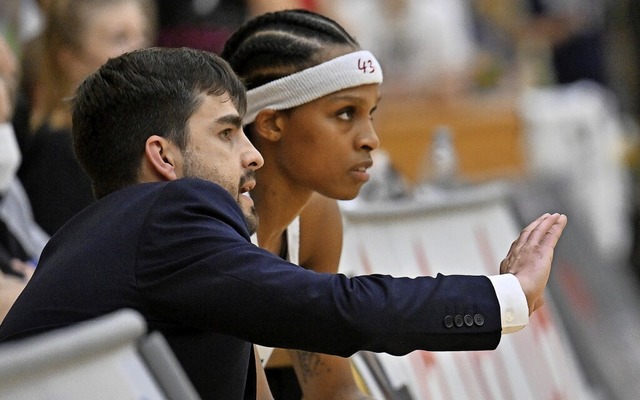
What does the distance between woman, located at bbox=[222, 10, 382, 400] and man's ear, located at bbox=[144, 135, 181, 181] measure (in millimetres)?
843

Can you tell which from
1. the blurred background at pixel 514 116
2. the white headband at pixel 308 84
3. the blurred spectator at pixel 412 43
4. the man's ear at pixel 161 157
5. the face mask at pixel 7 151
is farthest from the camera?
the blurred spectator at pixel 412 43

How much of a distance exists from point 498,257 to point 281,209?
1.72 m

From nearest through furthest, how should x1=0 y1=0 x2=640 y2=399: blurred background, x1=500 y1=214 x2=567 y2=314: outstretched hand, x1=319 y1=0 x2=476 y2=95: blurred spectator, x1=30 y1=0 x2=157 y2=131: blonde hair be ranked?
1. x1=500 y1=214 x2=567 y2=314: outstretched hand
2. x1=30 y1=0 x2=157 y2=131: blonde hair
3. x1=0 y1=0 x2=640 y2=399: blurred background
4. x1=319 y1=0 x2=476 y2=95: blurred spectator

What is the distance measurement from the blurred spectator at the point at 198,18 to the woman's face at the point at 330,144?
3.21m

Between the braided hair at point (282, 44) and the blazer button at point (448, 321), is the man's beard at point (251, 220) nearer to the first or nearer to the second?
the blazer button at point (448, 321)

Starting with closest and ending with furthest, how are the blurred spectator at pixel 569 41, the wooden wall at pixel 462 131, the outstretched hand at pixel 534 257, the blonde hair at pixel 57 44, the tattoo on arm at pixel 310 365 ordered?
1. the outstretched hand at pixel 534 257
2. the tattoo on arm at pixel 310 365
3. the blonde hair at pixel 57 44
4. the wooden wall at pixel 462 131
5. the blurred spectator at pixel 569 41

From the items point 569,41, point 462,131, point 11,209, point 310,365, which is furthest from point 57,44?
point 569,41

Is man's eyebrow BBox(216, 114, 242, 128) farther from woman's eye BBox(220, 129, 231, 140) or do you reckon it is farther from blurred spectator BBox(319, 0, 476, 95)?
blurred spectator BBox(319, 0, 476, 95)

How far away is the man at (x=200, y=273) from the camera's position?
7.64 feet

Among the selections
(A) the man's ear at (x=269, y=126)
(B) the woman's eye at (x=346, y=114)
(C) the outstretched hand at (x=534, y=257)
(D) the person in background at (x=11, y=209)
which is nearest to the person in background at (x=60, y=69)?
(D) the person in background at (x=11, y=209)

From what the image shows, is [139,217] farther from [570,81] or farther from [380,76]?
[570,81]

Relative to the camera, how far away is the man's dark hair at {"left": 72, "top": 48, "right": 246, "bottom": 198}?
2.57 metres

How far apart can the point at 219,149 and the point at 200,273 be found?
367 mm

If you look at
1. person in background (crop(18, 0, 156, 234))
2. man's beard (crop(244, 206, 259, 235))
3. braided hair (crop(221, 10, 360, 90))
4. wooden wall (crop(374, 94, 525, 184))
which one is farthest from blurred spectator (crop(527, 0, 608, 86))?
man's beard (crop(244, 206, 259, 235))
